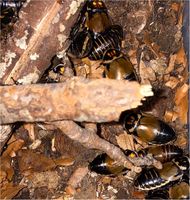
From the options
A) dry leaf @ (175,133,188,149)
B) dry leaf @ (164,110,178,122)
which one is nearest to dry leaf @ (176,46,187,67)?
dry leaf @ (164,110,178,122)

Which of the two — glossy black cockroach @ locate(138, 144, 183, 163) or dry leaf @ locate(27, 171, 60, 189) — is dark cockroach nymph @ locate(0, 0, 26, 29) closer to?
dry leaf @ locate(27, 171, 60, 189)

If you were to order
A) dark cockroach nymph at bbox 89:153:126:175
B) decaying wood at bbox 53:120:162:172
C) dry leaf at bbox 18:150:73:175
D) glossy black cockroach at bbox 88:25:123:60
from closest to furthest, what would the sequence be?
1. decaying wood at bbox 53:120:162:172
2. dark cockroach nymph at bbox 89:153:126:175
3. dry leaf at bbox 18:150:73:175
4. glossy black cockroach at bbox 88:25:123:60

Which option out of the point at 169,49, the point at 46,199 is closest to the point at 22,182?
the point at 46,199

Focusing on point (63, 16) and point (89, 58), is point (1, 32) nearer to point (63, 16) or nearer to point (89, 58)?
point (63, 16)

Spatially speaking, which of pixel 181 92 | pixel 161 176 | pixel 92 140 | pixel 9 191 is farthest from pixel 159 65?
pixel 9 191

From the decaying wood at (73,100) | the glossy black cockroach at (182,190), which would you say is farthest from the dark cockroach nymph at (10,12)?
the glossy black cockroach at (182,190)

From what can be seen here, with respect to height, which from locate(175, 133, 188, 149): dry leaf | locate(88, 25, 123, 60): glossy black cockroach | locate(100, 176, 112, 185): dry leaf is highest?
locate(88, 25, 123, 60): glossy black cockroach

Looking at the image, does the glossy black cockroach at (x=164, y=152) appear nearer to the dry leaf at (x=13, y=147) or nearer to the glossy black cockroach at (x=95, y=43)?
the glossy black cockroach at (x=95, y=43)
